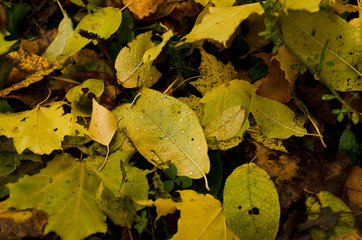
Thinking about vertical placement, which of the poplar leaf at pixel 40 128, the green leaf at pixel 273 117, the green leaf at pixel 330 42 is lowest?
the poplar leaf at pixel 40 128

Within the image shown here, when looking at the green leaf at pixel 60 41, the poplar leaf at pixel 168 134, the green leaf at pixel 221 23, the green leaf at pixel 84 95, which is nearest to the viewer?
the green leaf at pixel 221 23

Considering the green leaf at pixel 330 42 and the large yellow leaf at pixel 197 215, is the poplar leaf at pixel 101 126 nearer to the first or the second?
the large yellow leaf at pixel 197 215

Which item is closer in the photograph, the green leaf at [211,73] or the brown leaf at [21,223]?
the brown leaf at [21,223]

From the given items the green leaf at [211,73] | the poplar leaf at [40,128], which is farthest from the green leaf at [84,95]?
the green leaf at [211,73]

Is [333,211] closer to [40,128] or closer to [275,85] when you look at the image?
[275,85]

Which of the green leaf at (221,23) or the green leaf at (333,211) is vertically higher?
the green leaf at (221,23)

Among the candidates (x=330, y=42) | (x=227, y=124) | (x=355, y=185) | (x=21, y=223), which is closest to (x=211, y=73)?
(x=227, y=124)

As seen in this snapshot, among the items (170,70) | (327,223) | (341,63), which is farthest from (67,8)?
(327,223)
